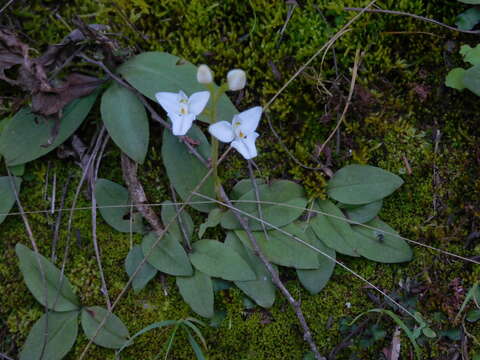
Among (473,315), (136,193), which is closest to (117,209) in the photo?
(136,193)

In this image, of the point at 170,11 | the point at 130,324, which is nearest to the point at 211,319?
the point at 130,324

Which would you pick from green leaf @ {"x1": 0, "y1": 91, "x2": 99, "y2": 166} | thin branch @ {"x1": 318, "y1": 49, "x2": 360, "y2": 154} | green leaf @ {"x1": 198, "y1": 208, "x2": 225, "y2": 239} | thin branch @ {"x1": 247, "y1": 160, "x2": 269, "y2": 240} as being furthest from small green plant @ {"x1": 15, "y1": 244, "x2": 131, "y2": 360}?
thin branch @ {"x1": 318, "y1": 49, "x2": 360, "y2": 154}

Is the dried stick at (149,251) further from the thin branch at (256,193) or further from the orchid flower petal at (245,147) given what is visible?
the orchid flower petal at (245,147)

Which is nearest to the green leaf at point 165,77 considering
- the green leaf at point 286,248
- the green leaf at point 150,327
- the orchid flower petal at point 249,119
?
the orchid flower petal at point 249,119

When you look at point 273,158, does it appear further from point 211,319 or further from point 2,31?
point 2,31

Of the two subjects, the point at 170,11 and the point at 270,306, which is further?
the point at 170,11

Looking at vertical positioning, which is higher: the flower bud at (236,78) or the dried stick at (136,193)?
the flower bud at (236,78)

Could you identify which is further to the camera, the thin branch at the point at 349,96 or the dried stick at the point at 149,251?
the thin branch at the point at 349,96
